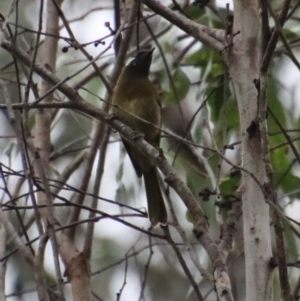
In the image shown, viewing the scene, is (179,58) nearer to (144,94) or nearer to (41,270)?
(144,94)

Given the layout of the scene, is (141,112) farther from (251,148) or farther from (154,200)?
(251,148)

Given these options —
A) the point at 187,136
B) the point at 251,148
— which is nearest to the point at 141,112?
the point at 187,136

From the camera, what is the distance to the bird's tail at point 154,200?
3926 millimetres

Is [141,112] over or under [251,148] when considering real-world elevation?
over

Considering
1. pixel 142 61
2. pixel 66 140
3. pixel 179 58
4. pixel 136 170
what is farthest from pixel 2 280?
pixel 66 140

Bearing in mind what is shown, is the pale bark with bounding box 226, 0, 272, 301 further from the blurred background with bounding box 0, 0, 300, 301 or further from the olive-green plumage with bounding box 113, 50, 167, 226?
the olive-green plumage with bounding box 113, 50, 167, 226

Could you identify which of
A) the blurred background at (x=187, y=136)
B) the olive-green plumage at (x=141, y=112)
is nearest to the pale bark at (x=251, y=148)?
the blurred background at (x=187, y=136)

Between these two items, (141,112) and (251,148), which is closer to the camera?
(251,148)

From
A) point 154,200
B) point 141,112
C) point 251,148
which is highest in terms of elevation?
point 141,112

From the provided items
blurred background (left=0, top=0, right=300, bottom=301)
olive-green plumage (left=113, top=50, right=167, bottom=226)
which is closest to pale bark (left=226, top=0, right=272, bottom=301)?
blurred background (left=0, top=0, right=300, bottom=301)

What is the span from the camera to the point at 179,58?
5.04m

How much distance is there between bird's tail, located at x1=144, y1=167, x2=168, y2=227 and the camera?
3926 mm

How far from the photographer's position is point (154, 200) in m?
4.20

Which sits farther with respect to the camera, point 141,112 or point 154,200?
point 141,112
